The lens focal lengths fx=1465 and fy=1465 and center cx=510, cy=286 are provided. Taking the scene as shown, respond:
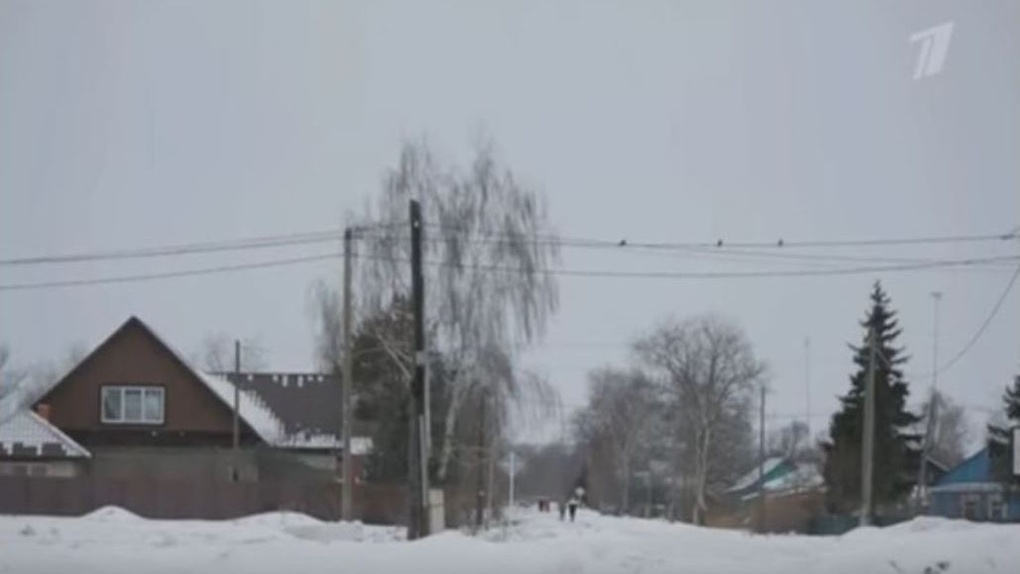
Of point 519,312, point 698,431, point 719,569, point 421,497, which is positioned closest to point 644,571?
point 719,569

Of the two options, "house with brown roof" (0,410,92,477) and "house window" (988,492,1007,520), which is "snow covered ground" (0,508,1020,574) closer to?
"house with brown roof" (0,410,92,477)

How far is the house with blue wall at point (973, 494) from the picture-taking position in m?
38.5

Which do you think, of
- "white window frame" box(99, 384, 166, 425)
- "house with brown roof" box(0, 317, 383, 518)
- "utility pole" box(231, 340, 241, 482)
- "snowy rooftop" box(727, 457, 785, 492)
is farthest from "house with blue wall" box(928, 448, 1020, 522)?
"white window frame" box(99, 384, 166, 425)

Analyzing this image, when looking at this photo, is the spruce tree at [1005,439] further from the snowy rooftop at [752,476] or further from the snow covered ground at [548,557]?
the snow covered ground at [548,557]

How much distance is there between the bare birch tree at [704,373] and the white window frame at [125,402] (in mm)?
13908

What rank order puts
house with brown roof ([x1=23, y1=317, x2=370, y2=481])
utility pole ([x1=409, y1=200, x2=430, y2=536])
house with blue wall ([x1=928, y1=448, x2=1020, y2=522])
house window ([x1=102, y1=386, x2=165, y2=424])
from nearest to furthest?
utility pole ([x1=409, y1=200, x2=430, y2=536]) < house with blue wall ([x1=928, y1=448, x2=1020, y2=522]) < house with brown roof ([x1=23, y1=317, x2=370, y2=481]) < house window ([x1=102, y1=386, x2=165, y2=424])

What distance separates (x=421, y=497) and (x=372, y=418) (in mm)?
18910

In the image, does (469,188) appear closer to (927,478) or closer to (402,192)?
(402,192)

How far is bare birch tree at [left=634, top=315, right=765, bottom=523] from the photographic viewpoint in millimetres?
40125

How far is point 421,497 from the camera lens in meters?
23.1

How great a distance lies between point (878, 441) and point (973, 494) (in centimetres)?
851

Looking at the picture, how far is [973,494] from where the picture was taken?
43188mm

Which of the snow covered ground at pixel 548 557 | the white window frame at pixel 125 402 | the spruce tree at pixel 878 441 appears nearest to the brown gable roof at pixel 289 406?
the white window frame at pixel 125 402

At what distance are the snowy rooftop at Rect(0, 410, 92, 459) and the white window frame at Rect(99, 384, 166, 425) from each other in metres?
3.51
